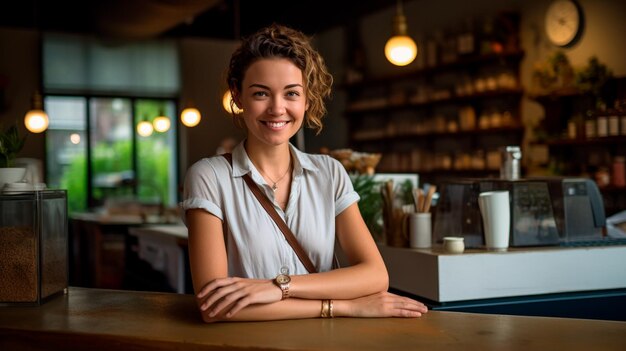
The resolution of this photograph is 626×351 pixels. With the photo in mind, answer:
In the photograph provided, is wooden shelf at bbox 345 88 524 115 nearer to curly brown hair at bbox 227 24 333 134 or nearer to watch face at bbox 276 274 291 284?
curly brown hair at bbox 227 24 333 134

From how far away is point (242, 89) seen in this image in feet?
6.78

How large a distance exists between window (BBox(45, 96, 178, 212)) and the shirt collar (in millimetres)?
8803

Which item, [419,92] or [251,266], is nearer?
[251,266]

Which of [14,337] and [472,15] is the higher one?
[472,15]

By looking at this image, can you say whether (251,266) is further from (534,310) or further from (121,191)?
(121,191)

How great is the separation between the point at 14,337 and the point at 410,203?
200 cm

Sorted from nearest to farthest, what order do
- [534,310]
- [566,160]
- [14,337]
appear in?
[14,337] → [534,310] → [566,160]

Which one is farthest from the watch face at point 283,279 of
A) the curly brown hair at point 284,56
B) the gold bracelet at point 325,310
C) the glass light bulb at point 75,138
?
the glass light bulb at point 75,138

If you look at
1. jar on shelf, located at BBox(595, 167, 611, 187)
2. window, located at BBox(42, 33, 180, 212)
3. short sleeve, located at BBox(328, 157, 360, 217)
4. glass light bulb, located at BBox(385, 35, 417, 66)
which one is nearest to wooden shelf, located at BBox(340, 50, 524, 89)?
jar on shelf, located at BBox(595, 167, 611, 187)

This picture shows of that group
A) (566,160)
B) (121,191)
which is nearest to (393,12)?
(566,160)

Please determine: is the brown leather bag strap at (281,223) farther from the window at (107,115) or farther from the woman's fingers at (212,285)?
the window at (107,115)

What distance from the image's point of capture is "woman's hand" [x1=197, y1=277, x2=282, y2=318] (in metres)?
1.74

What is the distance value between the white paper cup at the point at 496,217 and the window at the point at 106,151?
27.1 ft

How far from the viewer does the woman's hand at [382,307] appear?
5.99 ft
